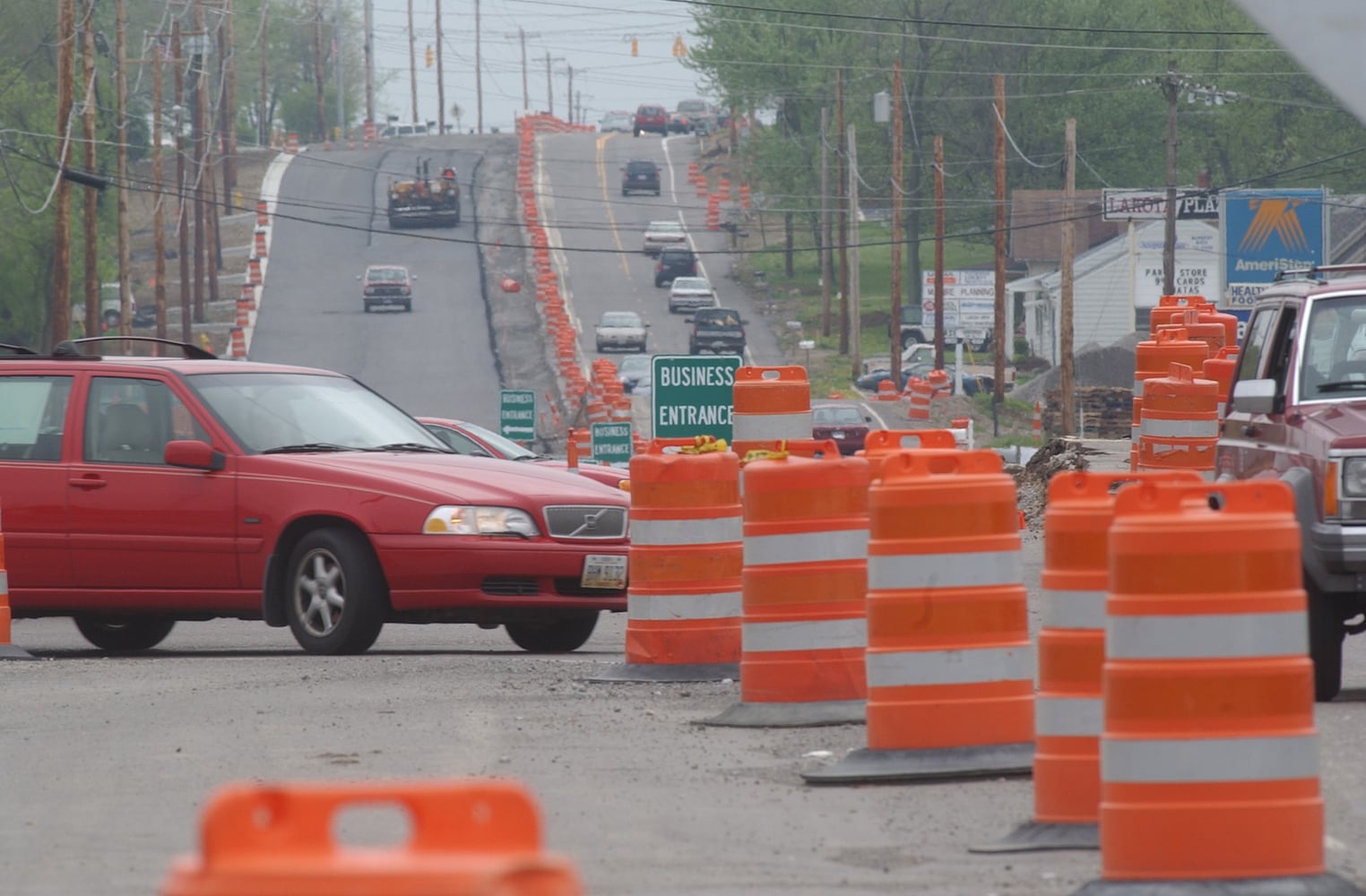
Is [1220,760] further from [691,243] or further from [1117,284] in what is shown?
[691,243]

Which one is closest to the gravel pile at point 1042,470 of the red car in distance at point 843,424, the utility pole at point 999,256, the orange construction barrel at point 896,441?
the red car in distance at point 843,424

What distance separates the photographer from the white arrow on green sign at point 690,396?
16547mm

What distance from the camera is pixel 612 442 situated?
102ft

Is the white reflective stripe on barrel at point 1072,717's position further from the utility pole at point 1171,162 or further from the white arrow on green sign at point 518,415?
the utility pole at point 1171,162

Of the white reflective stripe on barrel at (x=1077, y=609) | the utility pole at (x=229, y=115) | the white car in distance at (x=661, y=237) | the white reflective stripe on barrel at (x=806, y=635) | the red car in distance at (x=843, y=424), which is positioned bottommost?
the red car in distance at (x=843, y=424)

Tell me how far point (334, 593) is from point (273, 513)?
56 cm

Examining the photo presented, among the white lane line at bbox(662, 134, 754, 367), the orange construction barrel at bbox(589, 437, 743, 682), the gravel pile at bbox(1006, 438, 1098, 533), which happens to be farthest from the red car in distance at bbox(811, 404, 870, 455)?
the orange construction barrel at bbox(589, 437, 743, 682)

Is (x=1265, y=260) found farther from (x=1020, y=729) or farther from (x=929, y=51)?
(x=929, y=51)

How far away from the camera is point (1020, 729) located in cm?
698

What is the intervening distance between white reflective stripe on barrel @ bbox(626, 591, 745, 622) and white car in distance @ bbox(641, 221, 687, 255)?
7335 cm

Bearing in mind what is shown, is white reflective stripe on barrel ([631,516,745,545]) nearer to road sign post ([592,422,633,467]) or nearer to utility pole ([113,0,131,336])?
road sign post ([592,422,633,467])

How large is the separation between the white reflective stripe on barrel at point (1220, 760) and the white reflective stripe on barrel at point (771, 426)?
7282 mm

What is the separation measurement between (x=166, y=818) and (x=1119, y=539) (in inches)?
124

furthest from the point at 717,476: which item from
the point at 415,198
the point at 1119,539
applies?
the point at 415,198
